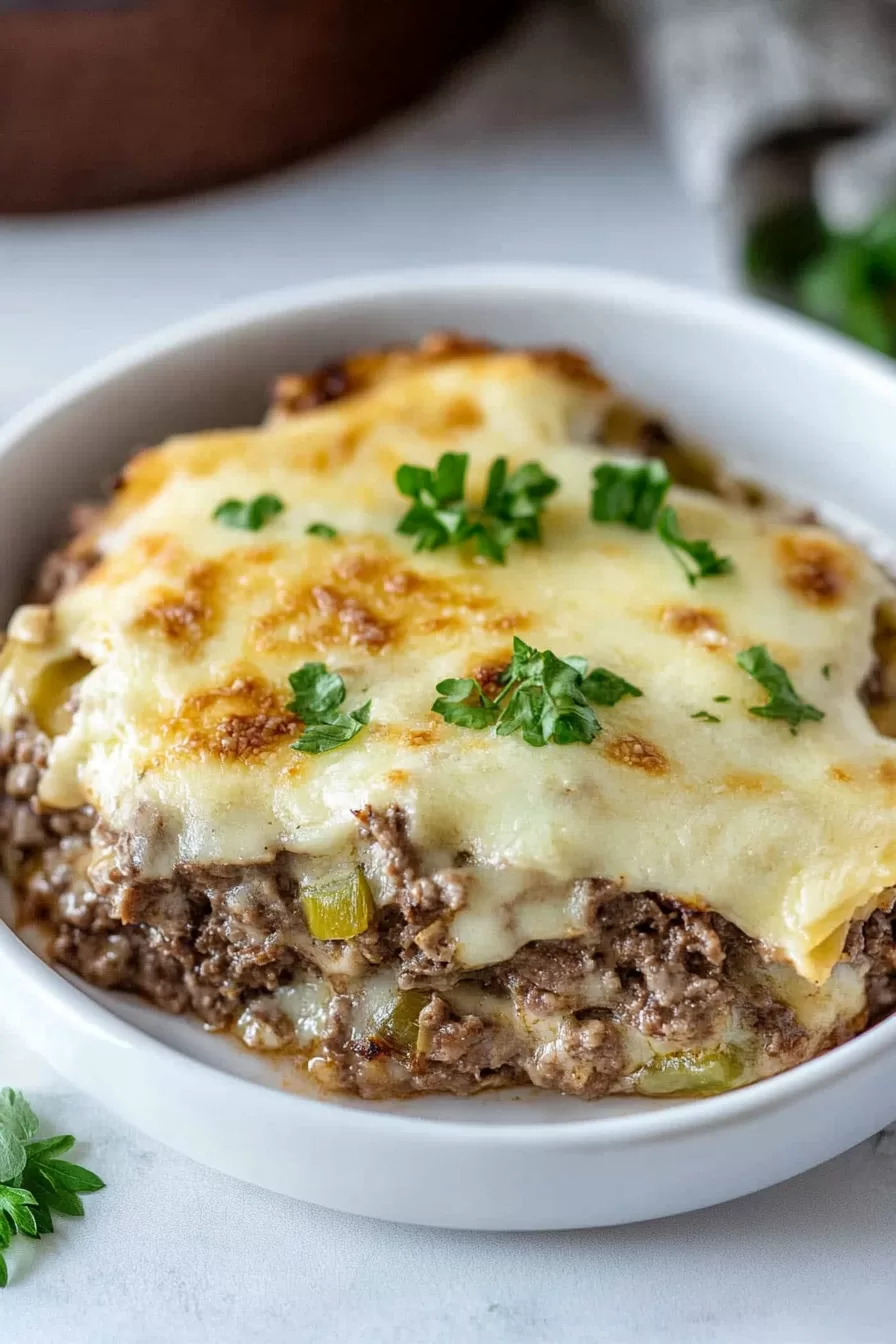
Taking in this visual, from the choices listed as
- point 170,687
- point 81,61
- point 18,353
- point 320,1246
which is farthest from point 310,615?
point 81,61

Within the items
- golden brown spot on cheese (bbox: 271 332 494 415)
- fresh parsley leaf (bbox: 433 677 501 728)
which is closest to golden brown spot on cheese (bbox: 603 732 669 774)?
fresh parsley leaf (bbox: 433 677 501 728)

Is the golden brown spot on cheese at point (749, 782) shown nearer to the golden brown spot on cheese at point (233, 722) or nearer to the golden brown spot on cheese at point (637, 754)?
the golden brown spot on cheese at point (637, 754)

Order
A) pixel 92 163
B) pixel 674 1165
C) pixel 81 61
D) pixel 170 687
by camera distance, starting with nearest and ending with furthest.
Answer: pixel 674 1165, pixel 170 687, pixel 81 61, pixel 92 163

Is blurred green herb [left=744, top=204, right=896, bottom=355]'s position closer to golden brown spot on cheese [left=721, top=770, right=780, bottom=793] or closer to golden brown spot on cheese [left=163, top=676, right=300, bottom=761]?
golden brown spot on cheese [left=721, top=770, right=780, bottom=793]

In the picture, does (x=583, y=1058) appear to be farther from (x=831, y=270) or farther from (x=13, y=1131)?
(x=831, y=270)

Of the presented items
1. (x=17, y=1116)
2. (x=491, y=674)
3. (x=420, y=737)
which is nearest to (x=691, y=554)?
(x=491, y=674)

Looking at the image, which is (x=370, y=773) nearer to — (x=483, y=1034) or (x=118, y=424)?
(x=483, y=1034)
